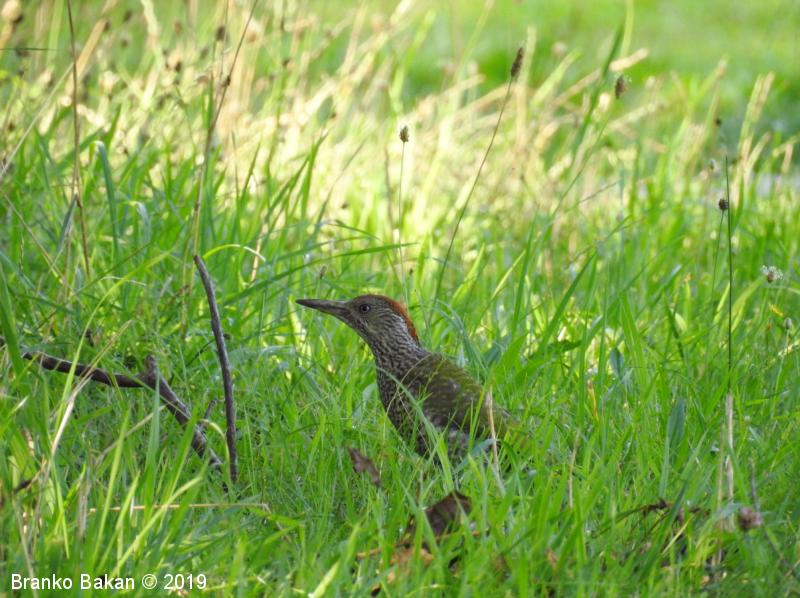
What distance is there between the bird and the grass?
88 millimetres

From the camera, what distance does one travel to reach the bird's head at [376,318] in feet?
12.2

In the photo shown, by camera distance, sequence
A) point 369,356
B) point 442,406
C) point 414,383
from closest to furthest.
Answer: point 442,406, point 414,383, point 369,356

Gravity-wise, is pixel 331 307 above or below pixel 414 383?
above

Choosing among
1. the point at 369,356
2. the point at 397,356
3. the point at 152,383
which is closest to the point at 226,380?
the point at 152,383

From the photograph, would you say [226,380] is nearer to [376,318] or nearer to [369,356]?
[376,318]

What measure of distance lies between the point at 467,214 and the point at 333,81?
897mm

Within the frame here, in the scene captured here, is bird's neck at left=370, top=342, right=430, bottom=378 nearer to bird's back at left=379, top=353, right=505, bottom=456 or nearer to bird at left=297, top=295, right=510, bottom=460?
bird at left=297, top=295, right=510, bottom=460

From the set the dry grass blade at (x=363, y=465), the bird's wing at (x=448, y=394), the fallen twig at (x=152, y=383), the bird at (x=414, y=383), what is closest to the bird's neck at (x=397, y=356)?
the bird at (x=414, y=383)

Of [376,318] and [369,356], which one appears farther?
[369,356]

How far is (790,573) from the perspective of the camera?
98.1 inches

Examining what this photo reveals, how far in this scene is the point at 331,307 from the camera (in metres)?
3.83

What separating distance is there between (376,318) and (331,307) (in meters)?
0.16

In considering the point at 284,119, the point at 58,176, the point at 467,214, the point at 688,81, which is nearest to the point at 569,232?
the point at 467,214

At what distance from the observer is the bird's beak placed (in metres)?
3.78
